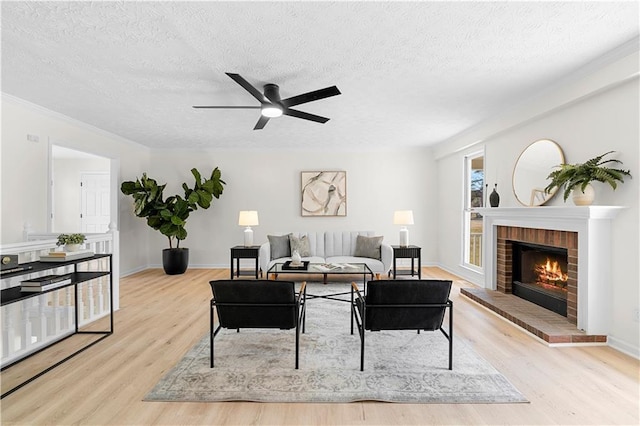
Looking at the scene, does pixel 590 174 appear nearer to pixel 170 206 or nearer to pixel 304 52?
pixel 304 52

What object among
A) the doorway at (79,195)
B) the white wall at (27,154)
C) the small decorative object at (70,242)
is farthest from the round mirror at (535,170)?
the doorway at (79,195)

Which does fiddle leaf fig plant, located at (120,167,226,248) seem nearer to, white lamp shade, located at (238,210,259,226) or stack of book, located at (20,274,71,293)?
white lamp shade, located at (238,210,259,226)

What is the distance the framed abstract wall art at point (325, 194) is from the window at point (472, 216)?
7.89 ft

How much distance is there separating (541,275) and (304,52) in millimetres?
3903

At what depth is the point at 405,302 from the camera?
255 cm

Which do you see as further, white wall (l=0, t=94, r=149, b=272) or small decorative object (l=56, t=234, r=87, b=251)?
white wall (l=0, t=94, r=149, b=272)

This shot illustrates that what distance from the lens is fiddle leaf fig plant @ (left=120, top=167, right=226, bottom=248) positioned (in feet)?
19.8

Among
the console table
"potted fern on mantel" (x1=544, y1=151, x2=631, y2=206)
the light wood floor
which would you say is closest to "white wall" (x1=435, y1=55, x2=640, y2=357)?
"potted fern on mantel" (x1=544, y1=151, x2=631, y2=206)

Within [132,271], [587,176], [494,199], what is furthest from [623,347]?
[132,271]

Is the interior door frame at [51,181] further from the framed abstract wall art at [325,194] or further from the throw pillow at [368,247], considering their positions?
the throw pillow at [368,247]

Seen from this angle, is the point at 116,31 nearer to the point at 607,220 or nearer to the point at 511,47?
the point at 511,47

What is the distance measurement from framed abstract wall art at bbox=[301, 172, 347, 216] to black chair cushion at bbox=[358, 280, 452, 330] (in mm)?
4610

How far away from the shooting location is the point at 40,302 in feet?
10.8

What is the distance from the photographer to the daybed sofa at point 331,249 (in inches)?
221
